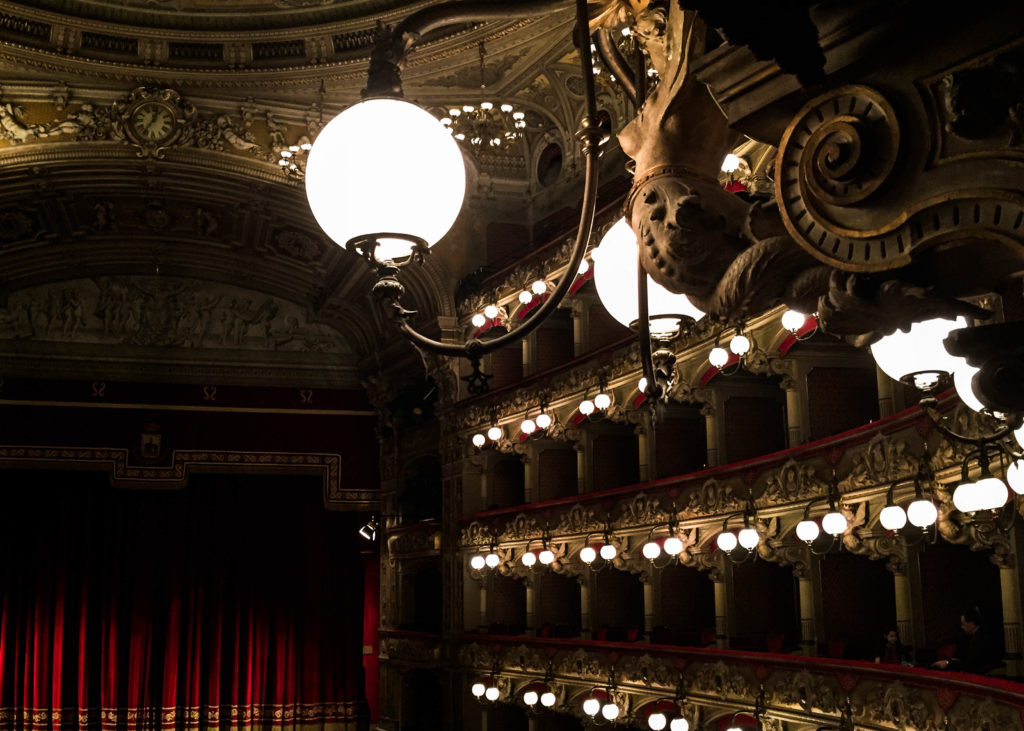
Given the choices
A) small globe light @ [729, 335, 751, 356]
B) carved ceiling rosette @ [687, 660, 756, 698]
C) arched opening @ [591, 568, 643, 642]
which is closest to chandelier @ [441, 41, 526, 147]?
small globe light @ [729, 335, 751, 356]

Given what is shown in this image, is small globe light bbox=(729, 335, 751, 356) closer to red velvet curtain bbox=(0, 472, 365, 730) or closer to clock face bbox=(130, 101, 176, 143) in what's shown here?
clock face bbox=(130, 101, 176, 143)

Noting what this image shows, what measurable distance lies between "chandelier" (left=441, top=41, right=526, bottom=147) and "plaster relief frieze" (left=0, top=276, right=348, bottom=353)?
6176 mm

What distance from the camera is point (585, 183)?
2.33 meters

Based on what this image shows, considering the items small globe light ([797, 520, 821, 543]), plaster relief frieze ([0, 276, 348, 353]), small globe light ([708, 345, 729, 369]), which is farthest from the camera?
plaster relief frieze ([0, 276, 348, 353])

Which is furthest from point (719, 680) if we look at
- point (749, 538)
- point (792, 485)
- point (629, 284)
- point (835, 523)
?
point (629, 284)

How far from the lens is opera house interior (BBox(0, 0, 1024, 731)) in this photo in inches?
66.3

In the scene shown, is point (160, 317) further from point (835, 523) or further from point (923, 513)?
point (923, 513)

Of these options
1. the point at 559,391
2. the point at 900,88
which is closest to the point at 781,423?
the point at 559,391

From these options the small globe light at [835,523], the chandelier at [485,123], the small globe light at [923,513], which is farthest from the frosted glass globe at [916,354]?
the chandelier at [485,123]

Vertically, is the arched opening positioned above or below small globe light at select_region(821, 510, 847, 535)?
below

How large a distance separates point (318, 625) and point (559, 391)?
26.8ft

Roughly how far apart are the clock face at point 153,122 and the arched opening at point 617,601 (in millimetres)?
9097

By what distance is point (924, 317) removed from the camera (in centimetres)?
166

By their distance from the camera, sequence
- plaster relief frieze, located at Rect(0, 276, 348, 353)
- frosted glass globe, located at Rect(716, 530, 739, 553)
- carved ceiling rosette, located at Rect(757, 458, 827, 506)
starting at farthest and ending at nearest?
plaster relief frieze, located at Rect(0, 276, 348, 353) < frosted glass globe, located at Rect(716, 530, 739, 553) < carved ceiling rosette, located at Rect(757, 458, 827, 506)
